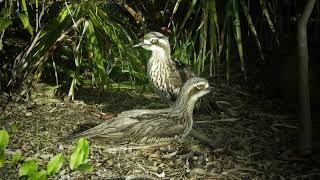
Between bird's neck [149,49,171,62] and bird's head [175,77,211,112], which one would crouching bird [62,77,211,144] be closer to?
bird's head [175,77,211,112]

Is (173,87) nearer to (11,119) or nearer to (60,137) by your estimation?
(60,137)

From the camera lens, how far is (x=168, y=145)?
160 inches

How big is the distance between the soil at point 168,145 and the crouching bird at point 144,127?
0.09 m

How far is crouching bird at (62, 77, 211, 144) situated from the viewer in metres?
3.95

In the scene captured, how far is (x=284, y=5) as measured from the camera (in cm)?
510

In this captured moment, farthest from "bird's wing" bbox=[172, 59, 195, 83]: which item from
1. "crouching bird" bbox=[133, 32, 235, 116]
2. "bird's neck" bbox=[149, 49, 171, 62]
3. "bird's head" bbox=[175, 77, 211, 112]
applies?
"bird's head" bbox=[175, 77, 211, 112]

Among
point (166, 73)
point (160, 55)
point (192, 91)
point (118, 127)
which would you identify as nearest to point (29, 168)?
point (118, 127)

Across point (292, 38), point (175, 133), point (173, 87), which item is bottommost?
point (175, 133)

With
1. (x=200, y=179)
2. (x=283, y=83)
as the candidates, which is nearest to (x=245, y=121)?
(x=283, y=83)

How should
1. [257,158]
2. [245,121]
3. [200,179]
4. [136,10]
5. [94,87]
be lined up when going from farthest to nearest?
[136,10] < [94,87] < [245,121] < [257,158] < [200,179]

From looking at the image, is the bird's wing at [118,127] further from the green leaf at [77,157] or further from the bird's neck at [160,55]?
the green leaf at [77,157]

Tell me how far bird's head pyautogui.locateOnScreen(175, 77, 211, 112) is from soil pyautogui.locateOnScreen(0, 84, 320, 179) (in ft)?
0.91

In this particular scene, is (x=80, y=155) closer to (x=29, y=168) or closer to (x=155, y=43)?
(x=29, y=168)

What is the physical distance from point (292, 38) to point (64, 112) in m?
2.15
